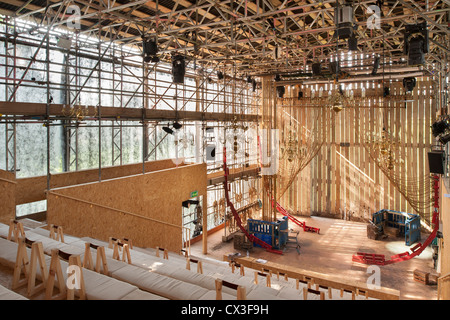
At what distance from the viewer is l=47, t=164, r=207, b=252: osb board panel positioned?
7348mm

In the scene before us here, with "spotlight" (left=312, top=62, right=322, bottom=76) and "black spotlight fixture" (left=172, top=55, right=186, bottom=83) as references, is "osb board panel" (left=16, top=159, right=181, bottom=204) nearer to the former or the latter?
"black spotlight fixture" (left=172, top=55, right=186, bottom=83)

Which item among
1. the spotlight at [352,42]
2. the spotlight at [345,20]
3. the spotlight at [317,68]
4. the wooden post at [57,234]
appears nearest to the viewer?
the wooden post at [57,234]

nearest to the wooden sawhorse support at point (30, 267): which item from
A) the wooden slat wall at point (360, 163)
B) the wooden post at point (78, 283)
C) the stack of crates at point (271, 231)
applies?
the wooden post at point (78, 283)

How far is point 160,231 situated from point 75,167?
11.2ft

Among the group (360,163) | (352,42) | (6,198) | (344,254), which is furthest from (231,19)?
(360,163)

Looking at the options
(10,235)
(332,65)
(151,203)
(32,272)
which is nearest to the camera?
(32,272)

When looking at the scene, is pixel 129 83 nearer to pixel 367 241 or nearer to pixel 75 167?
pixel 75 167

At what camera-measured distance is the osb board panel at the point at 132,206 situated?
735 cm

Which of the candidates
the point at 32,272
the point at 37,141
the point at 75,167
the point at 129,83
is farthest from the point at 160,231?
the point at 32,272

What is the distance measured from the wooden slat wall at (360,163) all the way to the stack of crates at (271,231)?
15.6 feet

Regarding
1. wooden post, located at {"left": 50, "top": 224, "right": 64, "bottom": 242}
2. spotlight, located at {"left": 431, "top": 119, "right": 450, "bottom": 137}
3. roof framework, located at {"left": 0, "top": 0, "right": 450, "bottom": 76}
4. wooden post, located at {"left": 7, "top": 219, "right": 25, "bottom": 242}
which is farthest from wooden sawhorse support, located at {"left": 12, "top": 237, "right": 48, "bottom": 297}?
spotlight, located at {"left": 431, "top": 119, "right": 450, "bottom": 137}

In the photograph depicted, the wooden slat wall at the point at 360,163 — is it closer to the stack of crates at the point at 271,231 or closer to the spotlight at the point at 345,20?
the stack of crates at the point at 271,231

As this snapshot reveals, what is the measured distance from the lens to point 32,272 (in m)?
Answer: 3.62
